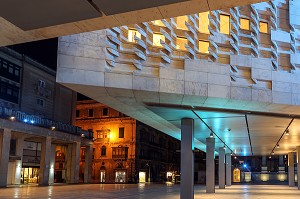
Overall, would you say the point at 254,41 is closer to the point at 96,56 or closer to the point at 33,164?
the point at 96,56

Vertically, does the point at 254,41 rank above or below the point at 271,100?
above

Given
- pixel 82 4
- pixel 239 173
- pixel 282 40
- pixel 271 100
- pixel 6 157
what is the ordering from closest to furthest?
1. pixel 82 4
2. pixel 271 100
3. pixel 282 40
4. pixel 6 157
5. pixel 239 173

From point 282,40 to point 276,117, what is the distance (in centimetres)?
457

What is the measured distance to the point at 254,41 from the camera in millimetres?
20562

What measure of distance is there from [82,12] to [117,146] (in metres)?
72.6

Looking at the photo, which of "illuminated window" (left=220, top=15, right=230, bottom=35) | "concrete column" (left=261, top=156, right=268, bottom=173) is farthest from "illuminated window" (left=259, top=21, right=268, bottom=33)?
"concrete column" (left=261, top=156, right=268, bottom=173)

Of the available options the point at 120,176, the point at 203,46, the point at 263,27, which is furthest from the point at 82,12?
the point at 120,176

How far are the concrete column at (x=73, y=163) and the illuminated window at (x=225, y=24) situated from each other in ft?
147

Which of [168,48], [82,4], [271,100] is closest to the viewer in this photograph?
[82,4]

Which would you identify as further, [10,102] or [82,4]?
[10,102]

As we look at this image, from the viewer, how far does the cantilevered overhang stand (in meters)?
7.82

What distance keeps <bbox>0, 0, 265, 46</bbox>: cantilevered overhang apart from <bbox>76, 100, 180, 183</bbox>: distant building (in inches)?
2669

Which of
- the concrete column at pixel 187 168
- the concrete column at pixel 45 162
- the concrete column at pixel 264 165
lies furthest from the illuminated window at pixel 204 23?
the concrete column at pixel 264 165

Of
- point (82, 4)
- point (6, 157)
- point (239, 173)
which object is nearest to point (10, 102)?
point (6, 157)
